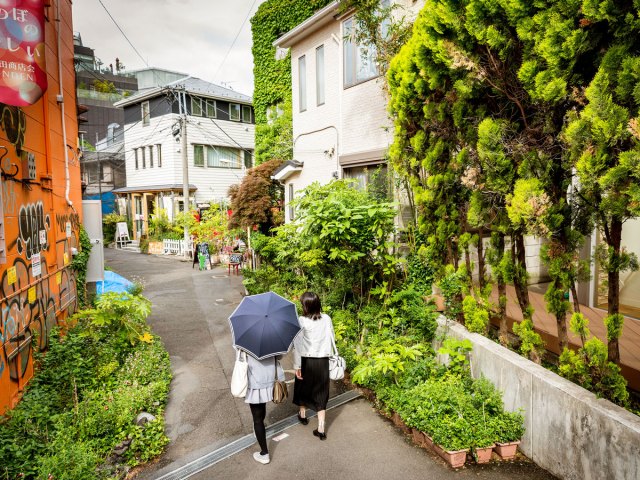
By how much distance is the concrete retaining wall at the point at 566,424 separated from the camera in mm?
3523

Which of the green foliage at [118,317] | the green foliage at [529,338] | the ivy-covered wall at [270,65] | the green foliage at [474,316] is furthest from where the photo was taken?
the ivy-covered wall at [270,65]

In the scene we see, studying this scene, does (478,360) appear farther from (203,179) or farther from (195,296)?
(203,179)

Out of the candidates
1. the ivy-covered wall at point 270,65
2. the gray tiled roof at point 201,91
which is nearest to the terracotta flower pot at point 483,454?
the ivy-covered wall at point 270,65

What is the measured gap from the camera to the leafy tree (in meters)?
16.1

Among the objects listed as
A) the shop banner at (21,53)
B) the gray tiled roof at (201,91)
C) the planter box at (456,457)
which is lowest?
the planter box at (456,457)

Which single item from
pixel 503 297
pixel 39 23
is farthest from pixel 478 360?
pixel 39 23

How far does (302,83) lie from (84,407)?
11.5m

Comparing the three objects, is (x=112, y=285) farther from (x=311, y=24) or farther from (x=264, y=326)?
(x=311, y=24)

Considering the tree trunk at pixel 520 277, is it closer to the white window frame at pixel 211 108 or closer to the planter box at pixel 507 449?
the planter box at pixel 507 449

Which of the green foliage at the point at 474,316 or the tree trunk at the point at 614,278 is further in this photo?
the green foliage at the point at 474,316

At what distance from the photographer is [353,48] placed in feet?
35.2

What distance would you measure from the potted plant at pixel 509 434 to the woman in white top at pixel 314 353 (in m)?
1.98

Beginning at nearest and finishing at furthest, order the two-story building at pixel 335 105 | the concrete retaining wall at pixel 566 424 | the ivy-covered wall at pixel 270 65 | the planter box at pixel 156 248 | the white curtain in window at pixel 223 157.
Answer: the concrete retaining wall at pixel 566 424
the two-story building at pixel 335 105
the ivy-covered wall at pixel 270 65
the planter box at pixel 156 248
the white curtain in window at pixel 223 157

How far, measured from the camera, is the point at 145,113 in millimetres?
29531
